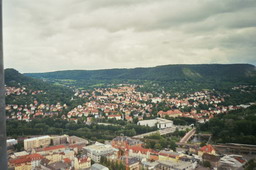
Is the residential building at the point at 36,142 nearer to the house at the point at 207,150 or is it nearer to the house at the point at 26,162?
the house at the point at 26,162

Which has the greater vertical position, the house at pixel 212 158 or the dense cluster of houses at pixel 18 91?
the dense cluster of houses at pixel 18 91

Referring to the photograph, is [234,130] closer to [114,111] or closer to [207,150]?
[207,150]

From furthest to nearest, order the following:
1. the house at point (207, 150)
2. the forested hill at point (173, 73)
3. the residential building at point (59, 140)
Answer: the forested hill at point (173, 73) < the residential building at point (59, 140) < the house at point (207, 150)

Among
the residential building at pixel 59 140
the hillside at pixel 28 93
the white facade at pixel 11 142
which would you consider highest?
the hillside at pixel 28 93

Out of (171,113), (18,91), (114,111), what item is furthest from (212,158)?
(18,91)

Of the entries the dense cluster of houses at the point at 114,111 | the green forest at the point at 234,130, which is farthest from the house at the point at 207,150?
the dense cluster of houses at the point at 114,111

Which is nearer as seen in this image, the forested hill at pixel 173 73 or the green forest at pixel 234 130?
the green forest at pixel 234 130

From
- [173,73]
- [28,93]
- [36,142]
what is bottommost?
[36,142]

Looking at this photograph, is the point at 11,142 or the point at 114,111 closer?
the point at 11,142

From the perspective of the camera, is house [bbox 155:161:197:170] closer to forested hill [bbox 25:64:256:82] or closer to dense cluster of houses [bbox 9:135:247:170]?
dense cluster of houses [bbox 9:135:247:170]

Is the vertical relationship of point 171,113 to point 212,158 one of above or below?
above
